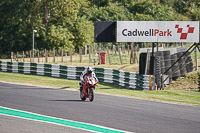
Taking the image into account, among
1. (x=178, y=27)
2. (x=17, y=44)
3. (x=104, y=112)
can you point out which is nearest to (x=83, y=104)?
(x=104, y=112)

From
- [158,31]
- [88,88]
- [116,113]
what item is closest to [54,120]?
[116,113]

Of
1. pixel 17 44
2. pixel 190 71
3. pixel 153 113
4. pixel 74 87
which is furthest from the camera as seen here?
pixel 17 44

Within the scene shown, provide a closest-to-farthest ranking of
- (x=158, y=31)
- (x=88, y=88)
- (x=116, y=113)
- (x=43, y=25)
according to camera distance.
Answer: (x=116, y=113), (x=88, y=88), (x=158, y=31), (x=43, y=25)

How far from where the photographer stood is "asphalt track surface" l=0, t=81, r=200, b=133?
11.3 metres

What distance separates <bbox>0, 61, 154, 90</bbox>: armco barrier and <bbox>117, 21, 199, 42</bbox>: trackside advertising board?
8.50 feet

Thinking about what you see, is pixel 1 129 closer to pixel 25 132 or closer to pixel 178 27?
pixel 25 132

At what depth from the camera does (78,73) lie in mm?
29938

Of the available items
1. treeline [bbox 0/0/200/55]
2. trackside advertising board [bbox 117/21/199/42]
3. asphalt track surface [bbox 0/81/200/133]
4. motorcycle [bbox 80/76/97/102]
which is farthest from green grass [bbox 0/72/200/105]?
treeline [bbox 0/0/200/55]

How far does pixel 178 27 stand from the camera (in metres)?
25.8

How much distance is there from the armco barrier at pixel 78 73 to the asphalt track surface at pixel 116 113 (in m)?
6.70

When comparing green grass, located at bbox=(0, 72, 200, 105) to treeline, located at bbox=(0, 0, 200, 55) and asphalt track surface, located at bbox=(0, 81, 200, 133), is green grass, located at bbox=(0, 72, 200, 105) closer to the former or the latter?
asphalt track surface, located at bbox=(0, 81, 200, 133)

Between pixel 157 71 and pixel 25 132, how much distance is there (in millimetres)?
16557

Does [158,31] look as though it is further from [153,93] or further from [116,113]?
[116,113]

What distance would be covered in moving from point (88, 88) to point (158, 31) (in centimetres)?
980
